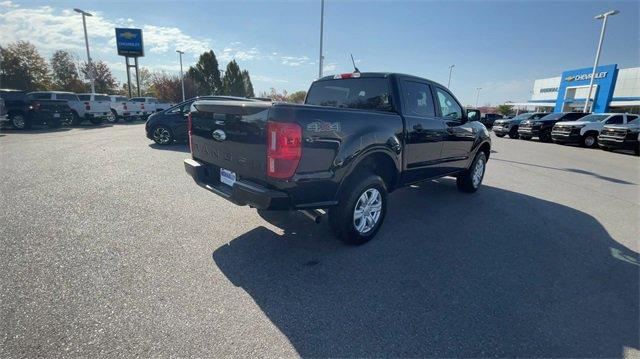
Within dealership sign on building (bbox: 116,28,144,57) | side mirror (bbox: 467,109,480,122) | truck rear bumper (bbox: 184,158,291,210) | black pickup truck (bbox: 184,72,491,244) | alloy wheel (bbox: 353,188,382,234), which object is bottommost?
alloy wheel (bbox: 353,188,382,234)

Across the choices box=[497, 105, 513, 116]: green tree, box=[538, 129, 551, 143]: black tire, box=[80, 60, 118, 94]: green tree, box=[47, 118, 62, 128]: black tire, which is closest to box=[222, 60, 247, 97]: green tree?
box=[80, 60, 118, 94]: green tree

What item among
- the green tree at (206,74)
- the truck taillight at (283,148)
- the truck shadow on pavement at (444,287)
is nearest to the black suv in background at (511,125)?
the truck shadow on pavement at (444,287)

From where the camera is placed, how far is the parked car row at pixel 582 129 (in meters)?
14.4

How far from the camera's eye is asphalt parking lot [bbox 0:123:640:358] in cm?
225

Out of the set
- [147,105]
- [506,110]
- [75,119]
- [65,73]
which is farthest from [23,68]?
[506,110]

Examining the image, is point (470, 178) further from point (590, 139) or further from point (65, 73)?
point (65, 73)

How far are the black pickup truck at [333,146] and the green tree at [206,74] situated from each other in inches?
→ 2354

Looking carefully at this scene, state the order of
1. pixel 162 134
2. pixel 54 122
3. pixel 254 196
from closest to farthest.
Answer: pixel 254 196 → pixel 162 134 → pixel 54 122

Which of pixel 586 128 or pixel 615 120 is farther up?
pixel 615 120

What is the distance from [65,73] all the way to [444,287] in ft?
236

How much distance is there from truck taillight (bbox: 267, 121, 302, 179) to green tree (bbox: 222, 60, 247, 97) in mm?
64441

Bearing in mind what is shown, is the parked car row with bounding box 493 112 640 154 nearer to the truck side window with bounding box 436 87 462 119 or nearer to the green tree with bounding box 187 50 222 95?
the truck side window with bounding box 436 87 462 119

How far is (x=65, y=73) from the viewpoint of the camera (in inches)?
2140

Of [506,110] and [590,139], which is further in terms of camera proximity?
[506,110]
